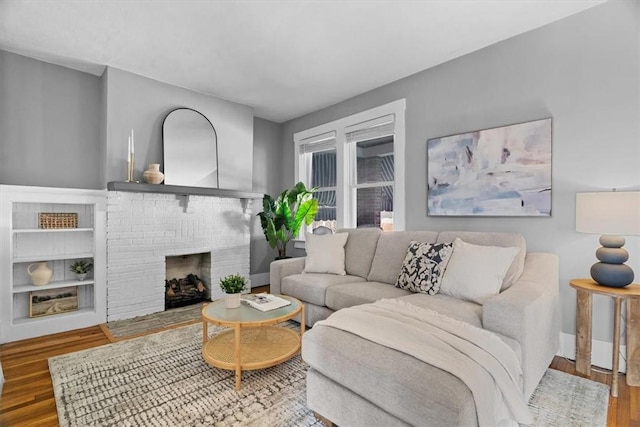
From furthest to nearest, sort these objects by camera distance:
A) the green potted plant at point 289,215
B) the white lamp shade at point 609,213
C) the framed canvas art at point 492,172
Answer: the green potted plant at point 289,215
the framed canvas art at point 492,172
the white lamp shade at point 609,213

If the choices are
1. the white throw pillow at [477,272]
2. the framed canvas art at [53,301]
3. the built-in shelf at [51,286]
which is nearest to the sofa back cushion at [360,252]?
the white throw pillow at [477,272]

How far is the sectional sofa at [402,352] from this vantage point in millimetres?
1215

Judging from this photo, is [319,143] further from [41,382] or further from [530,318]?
[41,382]

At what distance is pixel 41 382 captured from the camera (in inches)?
82.7

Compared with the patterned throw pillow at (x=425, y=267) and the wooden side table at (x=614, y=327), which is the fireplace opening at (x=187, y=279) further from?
the wooden side table at (x=614, y=327)

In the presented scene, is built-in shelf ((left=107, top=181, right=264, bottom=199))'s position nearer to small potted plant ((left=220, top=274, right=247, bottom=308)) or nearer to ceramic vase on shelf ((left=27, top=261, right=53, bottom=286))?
ceramic vase on shelf ((left=27, top=261, right=53, bottom=286))

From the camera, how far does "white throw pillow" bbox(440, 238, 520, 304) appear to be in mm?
2203

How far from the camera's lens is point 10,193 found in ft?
9.16

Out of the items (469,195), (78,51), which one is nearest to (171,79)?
(78,51)

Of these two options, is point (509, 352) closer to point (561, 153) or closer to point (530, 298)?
point (530, 298)

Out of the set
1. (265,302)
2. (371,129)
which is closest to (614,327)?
(265,302)

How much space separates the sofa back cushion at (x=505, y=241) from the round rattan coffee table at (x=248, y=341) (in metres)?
1.48

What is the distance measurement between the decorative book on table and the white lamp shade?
215 centimetres

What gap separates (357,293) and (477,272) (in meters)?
0.93
